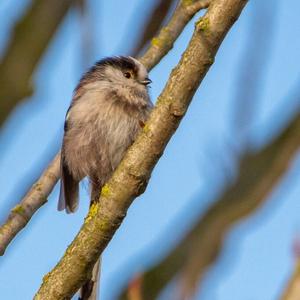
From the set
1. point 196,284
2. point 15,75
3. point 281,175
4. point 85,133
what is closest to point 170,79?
point 15,75

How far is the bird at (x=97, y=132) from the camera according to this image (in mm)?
3957

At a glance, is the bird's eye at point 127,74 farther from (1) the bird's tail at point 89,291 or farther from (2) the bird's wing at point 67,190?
(1) the bird's tail at point 89,291

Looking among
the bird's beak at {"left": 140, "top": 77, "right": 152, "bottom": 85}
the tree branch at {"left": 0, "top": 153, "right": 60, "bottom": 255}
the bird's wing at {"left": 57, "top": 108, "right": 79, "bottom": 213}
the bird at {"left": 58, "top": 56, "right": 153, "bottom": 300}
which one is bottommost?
the tree branch at {"left": 0, "top": 153, "right": 60, "bottom": 255}

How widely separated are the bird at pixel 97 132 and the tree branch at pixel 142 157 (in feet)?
4.79

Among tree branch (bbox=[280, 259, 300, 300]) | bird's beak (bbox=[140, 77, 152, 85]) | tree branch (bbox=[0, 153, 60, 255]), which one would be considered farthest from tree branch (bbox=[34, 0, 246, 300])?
bird's beak (bbox=[140, 77, 152, 85])

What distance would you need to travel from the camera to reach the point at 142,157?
231 cm

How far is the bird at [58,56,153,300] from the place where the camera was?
3957 mm

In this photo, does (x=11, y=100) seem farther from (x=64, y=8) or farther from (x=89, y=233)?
(x=89, y=233)

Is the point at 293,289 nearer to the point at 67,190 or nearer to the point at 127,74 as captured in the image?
the point at 67,190

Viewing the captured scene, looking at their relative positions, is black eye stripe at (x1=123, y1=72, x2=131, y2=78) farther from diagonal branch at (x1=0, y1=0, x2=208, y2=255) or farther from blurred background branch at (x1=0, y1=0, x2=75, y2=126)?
blurred background branch at (x1=0, y1=0, x2=75, y2=126)

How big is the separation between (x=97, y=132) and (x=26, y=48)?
2554 mm

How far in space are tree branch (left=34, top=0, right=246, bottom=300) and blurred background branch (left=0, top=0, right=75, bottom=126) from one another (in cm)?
54

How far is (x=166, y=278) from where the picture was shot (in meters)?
1.06

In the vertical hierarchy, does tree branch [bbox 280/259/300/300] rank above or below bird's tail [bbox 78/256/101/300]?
above
